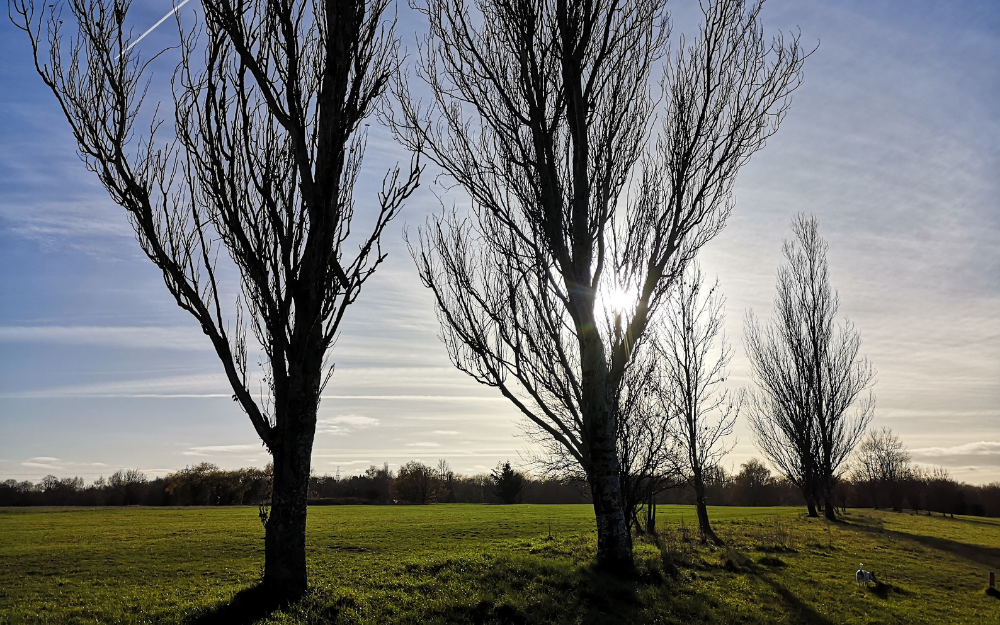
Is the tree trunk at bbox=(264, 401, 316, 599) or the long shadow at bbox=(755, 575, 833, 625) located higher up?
the tree trunk at bbox=(264, 401, 316, 599)

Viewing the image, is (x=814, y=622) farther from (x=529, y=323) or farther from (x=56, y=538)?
(x=56, y=538)

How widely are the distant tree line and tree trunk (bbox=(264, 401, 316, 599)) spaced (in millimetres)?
42913

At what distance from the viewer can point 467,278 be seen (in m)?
10.0

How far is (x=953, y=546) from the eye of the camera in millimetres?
22859

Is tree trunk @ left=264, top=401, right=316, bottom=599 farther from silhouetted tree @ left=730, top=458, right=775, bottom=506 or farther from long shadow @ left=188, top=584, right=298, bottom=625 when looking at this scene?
silhouetted tree @ left=730, top=458, right=775, bottom=506

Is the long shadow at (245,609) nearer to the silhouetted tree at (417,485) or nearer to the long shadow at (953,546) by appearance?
the long shadow at (953,546)

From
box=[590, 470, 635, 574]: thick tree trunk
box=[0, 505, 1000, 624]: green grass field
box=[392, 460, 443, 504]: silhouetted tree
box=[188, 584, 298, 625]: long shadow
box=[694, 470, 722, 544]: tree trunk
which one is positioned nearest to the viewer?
box=[188, 584, 298, 625]: long shadow

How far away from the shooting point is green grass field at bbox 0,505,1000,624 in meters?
6.62

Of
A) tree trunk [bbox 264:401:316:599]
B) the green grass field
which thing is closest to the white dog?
the green grass field

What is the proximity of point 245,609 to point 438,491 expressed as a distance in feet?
211

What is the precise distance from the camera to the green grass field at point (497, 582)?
662 centimetres

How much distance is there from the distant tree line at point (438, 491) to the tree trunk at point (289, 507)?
141ft

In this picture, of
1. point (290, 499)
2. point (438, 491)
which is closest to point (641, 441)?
point (290, 499)

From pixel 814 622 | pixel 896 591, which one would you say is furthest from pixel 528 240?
pixel 896 591
